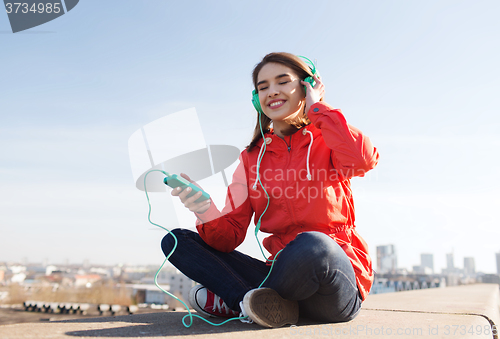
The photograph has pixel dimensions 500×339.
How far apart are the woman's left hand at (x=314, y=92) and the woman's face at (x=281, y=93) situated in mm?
80

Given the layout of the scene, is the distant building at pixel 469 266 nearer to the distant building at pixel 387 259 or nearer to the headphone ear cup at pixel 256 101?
the distant building at pixel 387 259

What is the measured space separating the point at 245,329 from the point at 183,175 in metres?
0.75

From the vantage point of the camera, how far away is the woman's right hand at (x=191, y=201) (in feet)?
5.17

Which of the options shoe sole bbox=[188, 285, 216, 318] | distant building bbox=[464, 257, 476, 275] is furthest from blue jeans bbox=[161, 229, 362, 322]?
distant building bbox=[464, 257, 476, 275]

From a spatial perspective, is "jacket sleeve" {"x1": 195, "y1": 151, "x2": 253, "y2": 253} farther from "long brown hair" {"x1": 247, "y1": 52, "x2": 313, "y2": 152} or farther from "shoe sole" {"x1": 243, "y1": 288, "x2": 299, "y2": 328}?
"shoe sole" {"x1": 243, "y1": 288, "x2": 299, "y2": 328}

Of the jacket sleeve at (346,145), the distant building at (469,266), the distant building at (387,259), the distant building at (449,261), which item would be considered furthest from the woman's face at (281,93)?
the distant building at (449,261)

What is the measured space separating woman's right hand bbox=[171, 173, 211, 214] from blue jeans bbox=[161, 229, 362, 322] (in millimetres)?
228

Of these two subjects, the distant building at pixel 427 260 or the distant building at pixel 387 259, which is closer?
the distant building at pixel 387 259

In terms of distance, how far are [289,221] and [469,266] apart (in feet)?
458

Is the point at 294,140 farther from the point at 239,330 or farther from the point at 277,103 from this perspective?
the point at 239,330

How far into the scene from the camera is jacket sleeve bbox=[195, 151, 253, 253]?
1.78m

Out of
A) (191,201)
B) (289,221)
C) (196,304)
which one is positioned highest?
(191,201)

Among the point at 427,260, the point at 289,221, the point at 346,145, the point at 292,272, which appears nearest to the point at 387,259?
the point at 427,260

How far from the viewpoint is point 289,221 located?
1903mm
